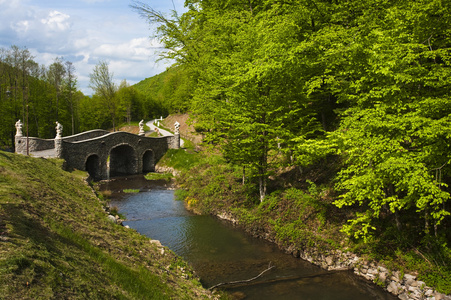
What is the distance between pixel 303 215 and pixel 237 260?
14.0 feet

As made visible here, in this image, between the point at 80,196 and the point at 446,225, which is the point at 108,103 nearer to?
the point at 80,196

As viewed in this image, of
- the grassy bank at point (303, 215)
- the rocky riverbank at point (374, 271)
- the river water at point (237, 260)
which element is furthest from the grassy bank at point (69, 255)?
the grassy bank at point (303, 215)

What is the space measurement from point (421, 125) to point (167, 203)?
1823 centimetres

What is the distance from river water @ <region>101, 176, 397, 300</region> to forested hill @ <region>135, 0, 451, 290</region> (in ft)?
7.10

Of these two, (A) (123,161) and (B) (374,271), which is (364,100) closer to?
(B) (374,271)

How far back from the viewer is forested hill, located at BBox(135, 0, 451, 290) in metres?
9.19

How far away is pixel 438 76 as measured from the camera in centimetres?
924

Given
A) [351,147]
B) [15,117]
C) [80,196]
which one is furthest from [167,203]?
[15,117]

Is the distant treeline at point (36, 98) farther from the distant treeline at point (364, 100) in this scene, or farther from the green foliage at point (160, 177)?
the distant treeline at point (364, 100)

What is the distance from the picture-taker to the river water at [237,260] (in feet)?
35.0

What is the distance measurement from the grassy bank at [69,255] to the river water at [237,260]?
233 cm

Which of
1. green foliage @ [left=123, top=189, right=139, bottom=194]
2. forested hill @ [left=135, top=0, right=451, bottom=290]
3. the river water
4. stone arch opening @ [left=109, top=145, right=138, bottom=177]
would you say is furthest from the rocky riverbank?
stone arch opening @ [left=109, top=145, right=138, bottom=177]

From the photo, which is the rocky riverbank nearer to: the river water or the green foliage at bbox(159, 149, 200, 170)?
the river water

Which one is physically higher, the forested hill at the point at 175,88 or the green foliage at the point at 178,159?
the forested hill at the point at 175,88
